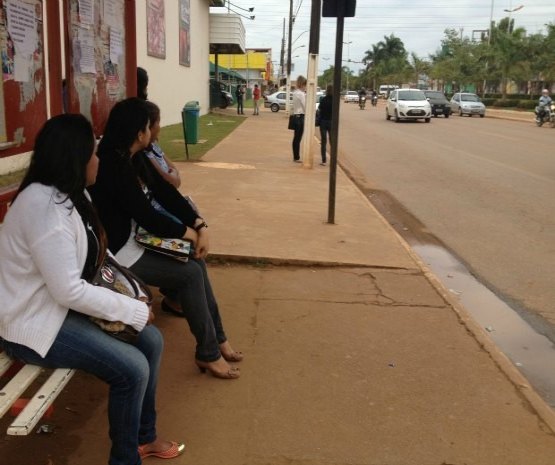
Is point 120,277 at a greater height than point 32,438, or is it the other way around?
point 120,277

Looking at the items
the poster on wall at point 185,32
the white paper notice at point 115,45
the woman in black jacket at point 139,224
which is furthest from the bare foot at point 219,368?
the poster on wall at point 185,32

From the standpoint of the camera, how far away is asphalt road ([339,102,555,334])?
610 centimetres

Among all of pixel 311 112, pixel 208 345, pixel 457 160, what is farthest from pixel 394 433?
pixel 457 160

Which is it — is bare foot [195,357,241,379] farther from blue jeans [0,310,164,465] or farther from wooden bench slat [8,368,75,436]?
wooden bench slat [8,368,75,436]

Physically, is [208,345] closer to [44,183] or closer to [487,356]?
[44,183]

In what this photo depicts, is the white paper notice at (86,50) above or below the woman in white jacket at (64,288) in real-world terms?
above

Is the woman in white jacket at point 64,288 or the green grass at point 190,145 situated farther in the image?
the green grass at point 190,145

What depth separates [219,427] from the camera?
306 centimetres

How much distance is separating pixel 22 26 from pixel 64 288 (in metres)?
1.94

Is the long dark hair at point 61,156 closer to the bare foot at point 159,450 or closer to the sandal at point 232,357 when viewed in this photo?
the bare foot at point 159,450

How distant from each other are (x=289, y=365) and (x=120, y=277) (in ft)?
4.84

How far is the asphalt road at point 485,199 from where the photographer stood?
6102mm

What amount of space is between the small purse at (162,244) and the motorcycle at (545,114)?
1205 inches

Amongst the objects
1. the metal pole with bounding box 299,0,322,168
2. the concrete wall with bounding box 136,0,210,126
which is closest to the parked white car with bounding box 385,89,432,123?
the concrete wall with bounding box 136,0,210,126
